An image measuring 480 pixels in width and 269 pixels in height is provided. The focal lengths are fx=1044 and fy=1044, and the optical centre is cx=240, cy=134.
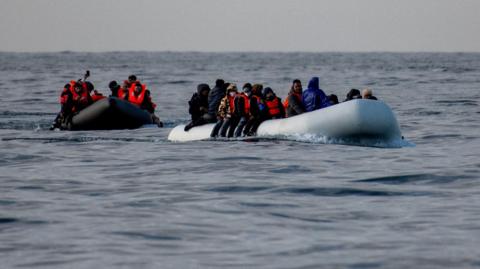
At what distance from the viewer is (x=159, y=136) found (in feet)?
89.9

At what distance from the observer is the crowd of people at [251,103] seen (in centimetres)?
2292

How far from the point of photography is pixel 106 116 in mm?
28656

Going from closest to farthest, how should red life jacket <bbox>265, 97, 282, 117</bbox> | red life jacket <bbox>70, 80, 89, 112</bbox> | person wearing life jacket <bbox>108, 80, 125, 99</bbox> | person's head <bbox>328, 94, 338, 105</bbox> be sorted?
1. person's head <bbox>328, 94, 338, 105</bbox>
2. red life jacket <bbox>265, 97, 282, 117</bbox>
3. red life jacket <bbox>70, 80, 89, 112</bbox>
4. person wearing life jacket <bbox>108, 80, 125, 99</bbox>

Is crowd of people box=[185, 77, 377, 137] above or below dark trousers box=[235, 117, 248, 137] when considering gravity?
above

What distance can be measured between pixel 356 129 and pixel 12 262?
11987 millimetres

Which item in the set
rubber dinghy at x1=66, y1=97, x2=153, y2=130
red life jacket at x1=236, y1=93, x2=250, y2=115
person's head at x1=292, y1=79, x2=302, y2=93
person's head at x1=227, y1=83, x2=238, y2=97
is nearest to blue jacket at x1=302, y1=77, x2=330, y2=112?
person's head at x1=292, y1=79, x2=302, y2=93

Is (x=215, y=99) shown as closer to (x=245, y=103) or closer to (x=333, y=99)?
(x=245, y=103)

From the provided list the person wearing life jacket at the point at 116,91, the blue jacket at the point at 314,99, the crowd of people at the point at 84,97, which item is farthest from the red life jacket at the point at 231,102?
the person wearing life jacket at the point at 116,91

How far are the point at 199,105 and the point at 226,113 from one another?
1456mm

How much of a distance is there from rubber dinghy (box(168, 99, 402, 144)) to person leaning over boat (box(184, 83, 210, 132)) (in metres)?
1.98

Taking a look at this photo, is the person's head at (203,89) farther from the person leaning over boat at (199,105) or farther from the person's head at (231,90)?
the person's head at (231,90)

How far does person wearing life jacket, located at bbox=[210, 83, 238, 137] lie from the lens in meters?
23.1

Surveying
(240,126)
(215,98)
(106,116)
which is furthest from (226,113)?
(106,116)

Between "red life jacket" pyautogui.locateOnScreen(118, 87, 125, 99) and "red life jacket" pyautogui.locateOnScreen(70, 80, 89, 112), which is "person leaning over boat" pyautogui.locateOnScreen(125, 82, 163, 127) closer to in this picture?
"red life jacket" pyautogui.locateOnScreen(118, 87, 125, 99)
